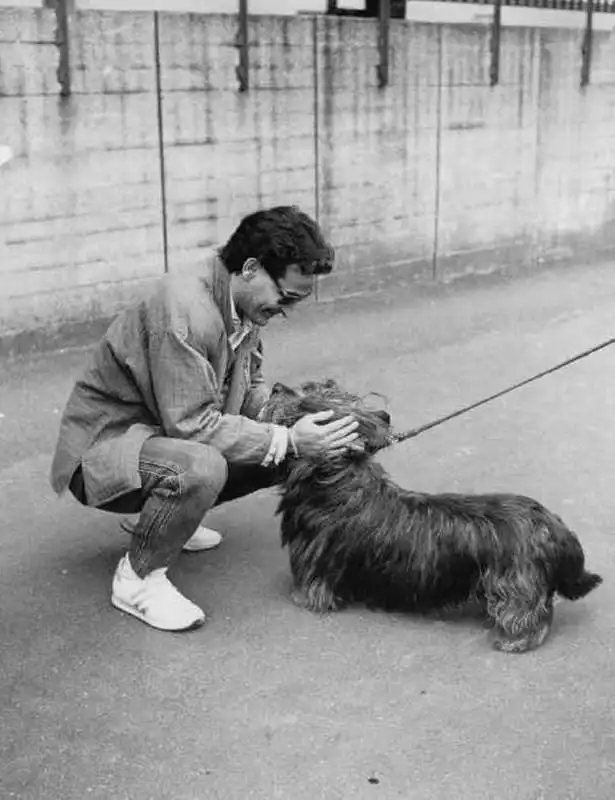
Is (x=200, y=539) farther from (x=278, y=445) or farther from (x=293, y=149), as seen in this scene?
(x=293, y=149)

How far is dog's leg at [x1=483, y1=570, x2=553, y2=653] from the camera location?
3.36m

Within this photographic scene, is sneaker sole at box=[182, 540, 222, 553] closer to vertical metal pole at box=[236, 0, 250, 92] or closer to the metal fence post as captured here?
the metal fence post

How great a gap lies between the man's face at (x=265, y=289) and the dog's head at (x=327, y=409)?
0.95 ft

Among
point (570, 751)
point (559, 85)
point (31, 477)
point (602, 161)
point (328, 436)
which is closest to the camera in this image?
point (570, 751)

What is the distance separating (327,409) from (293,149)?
483 centimetres

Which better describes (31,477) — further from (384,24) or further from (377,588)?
(384,24)

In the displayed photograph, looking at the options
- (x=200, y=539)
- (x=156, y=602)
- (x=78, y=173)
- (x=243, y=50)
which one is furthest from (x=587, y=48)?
(x=156, y=602)

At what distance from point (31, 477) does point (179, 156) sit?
309 cm

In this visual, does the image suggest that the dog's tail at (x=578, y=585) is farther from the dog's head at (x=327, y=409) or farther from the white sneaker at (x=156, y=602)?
the white sneaker at (x=156, y=602)

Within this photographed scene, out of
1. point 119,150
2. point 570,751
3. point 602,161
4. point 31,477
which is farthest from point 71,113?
point 602,161

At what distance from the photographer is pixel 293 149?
794 cm

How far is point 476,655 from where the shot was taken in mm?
3393

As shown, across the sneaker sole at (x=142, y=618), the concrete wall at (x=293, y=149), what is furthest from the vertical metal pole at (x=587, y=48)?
the sneaker sole at (x=142, y=618)

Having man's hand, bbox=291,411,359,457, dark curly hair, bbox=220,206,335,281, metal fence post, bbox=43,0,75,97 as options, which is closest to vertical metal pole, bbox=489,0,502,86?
metal fence post, bbox=43,0,75,97
